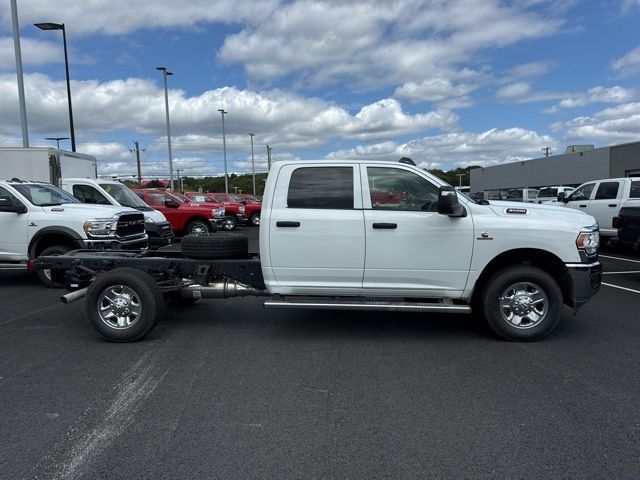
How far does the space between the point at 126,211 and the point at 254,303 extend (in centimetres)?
376

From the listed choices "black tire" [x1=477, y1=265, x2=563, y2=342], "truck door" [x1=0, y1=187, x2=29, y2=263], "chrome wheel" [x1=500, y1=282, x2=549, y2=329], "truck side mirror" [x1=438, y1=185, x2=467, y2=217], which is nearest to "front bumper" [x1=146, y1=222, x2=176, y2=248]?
"truck door" [x1=0, y1=187, x2=29, y2=263]

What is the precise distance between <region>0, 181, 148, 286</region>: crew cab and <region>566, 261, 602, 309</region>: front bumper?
741 cm

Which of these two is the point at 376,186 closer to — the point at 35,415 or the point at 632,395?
the point at 632,395

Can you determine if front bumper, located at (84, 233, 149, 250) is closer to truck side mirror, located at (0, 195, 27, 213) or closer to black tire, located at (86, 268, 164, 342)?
truck side mirror, located at (0, 195, 27, 213)

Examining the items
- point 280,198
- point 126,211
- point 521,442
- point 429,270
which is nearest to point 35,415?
point 280,198

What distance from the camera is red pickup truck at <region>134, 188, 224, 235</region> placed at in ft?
61.9

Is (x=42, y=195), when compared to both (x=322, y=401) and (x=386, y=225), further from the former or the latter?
(x=322, y=401)

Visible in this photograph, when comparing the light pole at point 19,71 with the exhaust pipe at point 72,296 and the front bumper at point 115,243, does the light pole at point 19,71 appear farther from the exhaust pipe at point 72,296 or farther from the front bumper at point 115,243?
the exhaust pipe at point 72,296

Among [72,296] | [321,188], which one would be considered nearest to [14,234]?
[72,296]

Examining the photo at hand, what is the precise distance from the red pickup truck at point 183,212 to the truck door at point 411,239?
14.1m

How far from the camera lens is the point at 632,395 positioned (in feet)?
13.6

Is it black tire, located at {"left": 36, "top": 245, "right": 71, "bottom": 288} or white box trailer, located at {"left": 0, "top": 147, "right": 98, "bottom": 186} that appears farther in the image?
white box trailer, located at {"left": 0, "top": 147, "right": 98, "bottom": 186}

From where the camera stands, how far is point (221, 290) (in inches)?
241

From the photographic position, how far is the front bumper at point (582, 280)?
17.9 feet
